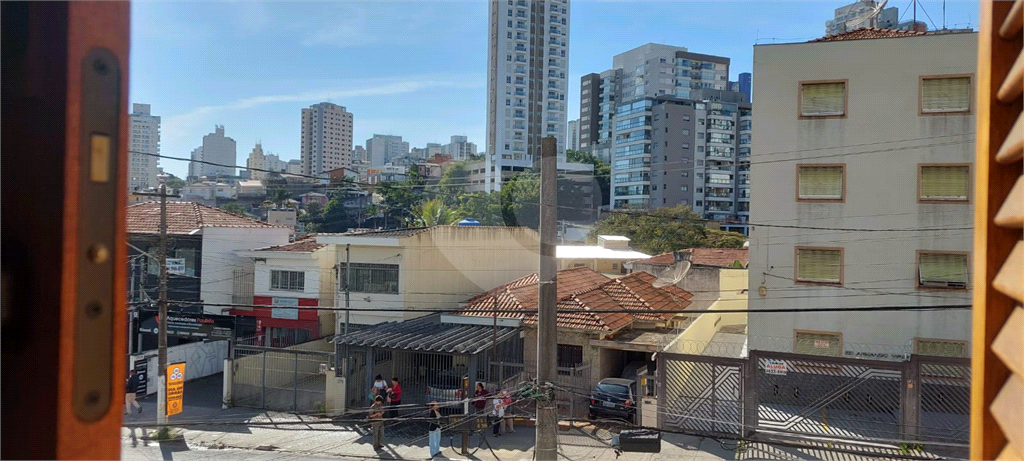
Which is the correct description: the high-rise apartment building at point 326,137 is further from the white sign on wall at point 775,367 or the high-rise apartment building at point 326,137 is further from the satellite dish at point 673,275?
the white sign on wall at point 775,367

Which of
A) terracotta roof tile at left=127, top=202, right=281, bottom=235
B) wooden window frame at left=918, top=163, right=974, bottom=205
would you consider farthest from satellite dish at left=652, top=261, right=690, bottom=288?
terracotta roof tile at left=127, top=202, right=281, bottom=235

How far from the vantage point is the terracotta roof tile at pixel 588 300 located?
60.9ft

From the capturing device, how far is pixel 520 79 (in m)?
74.1

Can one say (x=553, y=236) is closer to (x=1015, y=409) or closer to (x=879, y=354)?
(x=1015, y=409)

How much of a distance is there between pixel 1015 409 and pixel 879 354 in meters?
17.1

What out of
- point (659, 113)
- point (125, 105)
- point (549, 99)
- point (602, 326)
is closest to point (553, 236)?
point (125, 105)

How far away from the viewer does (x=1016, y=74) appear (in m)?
0.92

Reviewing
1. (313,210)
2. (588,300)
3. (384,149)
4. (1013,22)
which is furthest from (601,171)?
(384,149)

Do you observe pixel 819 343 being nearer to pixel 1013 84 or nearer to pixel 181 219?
pixel 1013 84

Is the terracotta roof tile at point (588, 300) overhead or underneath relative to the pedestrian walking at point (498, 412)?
overhead

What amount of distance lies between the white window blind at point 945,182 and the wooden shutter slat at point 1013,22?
17.5 metres

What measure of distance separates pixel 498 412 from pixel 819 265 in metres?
8.48

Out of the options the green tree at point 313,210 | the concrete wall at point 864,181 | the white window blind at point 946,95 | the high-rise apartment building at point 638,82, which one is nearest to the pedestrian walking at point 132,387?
the concrete wall at point 864,181

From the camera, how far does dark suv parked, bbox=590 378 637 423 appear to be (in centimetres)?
1623
